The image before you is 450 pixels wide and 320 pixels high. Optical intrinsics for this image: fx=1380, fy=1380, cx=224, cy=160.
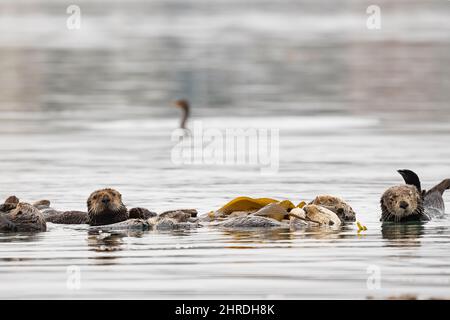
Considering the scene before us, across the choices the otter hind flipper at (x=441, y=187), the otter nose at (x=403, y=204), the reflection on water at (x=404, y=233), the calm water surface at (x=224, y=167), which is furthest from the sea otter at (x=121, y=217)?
the otter hind flipper at (x=441, y=187)

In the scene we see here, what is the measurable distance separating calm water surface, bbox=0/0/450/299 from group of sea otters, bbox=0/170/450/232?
19 centimetres

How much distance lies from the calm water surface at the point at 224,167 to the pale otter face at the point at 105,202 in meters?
0.20

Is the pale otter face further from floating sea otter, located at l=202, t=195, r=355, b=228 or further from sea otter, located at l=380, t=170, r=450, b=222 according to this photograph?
sea otter, located at l=380, t=170, r=450, b=222

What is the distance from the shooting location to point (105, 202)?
1038 cm

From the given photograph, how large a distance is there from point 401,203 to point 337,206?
0.52 meters

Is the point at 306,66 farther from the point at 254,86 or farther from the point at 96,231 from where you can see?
the point at 96,231

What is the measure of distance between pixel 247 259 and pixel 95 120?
39.0 feet

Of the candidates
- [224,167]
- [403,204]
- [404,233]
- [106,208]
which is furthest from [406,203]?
[224,167]

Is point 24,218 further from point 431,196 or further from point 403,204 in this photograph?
point 431,196

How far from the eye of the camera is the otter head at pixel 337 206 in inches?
424

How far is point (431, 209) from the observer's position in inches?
435

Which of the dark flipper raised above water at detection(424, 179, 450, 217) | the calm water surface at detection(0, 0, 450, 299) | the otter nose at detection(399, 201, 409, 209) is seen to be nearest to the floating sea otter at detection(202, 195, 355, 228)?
Answer: the calm water surface at detection(0, 0, 450, 299)

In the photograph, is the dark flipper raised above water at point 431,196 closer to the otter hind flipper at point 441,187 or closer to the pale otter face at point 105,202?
the otter hind flipper at point 441,187

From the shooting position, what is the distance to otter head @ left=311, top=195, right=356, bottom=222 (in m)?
10.8
